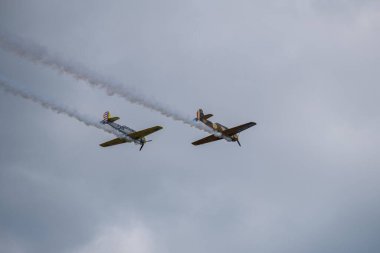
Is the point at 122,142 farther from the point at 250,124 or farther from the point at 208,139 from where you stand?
the point at 250,124

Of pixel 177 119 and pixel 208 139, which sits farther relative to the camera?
pixel 208 139

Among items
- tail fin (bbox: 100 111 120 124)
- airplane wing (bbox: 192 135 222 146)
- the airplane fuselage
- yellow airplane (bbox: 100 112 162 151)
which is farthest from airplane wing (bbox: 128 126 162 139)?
airplane wing (bbox: 192 135 222 146)

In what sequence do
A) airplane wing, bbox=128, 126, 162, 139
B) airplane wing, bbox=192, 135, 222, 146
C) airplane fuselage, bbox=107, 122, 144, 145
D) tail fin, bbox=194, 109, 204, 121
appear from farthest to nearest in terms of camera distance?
airplane wing, bbox=192, 135, 222, 146, airplane fuselage, bbox=107, 122, 144, 145, airplane wing, bbox=128, 126, 162, 139, tail fin, bbox=194, 109, 204, 121

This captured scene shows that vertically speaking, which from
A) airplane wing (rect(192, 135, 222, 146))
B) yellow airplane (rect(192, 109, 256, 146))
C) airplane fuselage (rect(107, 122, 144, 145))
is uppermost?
yellow airplane (rect(192, 109, 256, 146))

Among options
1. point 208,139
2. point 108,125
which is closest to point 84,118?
point 108,125

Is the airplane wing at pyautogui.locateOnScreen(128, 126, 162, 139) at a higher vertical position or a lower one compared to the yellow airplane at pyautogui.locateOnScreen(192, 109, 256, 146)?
lower

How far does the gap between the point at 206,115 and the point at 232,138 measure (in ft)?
18.8

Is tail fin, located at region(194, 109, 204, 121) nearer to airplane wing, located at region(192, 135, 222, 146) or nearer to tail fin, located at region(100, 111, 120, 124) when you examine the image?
airplane wing, located at region(192, 135, 222, 146)

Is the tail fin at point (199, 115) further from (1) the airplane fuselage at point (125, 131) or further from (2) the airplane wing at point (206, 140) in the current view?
(1) the airplane fuselage at point (125, 131)

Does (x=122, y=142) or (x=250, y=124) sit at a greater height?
(x=250, y=124)

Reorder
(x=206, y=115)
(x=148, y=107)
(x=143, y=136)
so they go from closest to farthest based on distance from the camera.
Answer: (x=148, y=107) → (x=206, y=115) → (x=143, y=136)

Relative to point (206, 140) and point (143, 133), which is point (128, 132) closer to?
point (143, 133)

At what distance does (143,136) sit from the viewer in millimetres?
68625

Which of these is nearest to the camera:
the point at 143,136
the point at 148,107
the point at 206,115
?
the point at 148,107
